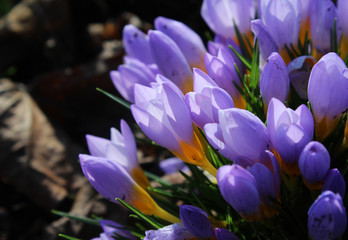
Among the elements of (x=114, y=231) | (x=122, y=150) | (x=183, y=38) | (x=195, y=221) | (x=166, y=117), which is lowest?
(x=114, y=231)

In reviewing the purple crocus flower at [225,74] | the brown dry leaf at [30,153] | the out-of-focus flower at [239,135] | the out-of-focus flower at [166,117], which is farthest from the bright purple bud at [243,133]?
the brown dry leaf at [30,153]

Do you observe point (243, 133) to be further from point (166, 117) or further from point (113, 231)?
point (113, 231)

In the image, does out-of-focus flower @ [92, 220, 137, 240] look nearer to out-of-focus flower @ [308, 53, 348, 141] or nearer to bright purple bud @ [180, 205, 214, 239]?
bright purple bud @ [180, 205, 214, 239]

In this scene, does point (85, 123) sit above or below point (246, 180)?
below

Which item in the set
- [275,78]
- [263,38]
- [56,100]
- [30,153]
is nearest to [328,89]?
[275,78]

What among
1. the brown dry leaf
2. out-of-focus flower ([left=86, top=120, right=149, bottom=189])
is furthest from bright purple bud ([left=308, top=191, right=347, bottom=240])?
the brown dry leaf

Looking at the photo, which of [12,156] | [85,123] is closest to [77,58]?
[85,123]

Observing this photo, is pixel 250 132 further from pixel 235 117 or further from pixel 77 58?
pixel 77 58
